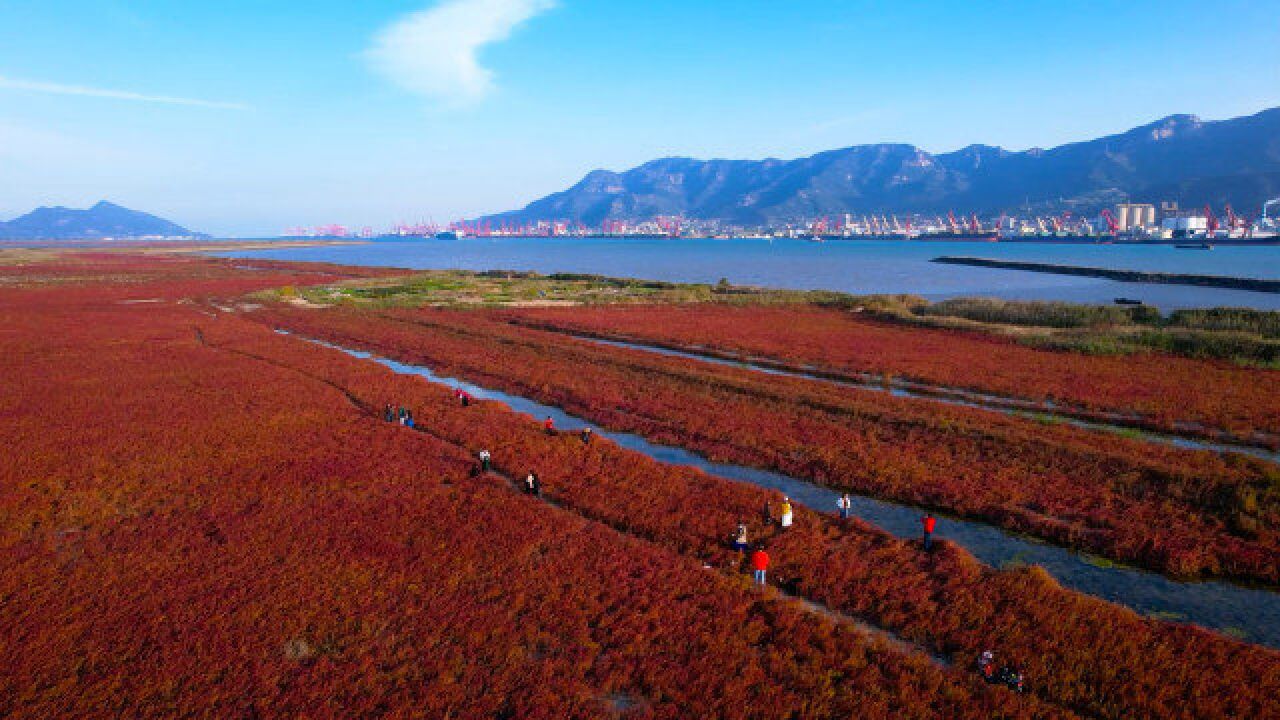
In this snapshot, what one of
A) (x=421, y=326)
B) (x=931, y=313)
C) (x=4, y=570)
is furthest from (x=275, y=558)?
(x=931, y=313)

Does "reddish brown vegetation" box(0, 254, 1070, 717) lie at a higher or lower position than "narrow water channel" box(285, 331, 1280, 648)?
higher

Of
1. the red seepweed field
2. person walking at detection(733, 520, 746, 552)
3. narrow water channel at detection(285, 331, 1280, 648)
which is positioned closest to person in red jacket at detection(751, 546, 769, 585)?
the red seepweed field

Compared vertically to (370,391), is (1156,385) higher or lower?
lower

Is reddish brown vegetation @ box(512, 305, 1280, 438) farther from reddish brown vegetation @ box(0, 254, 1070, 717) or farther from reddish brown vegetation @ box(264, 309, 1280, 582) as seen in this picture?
reddish brown vegetation @ box(0, 254, 1070, 717)

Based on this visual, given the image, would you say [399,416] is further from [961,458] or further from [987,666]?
[987,666]

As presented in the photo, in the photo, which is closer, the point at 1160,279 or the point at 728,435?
the point at 728,435

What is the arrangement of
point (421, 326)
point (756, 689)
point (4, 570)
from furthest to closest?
point (421, 326)
point (4, 570)
point (756, 689)

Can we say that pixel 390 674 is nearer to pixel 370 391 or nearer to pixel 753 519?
pixel 753 519
